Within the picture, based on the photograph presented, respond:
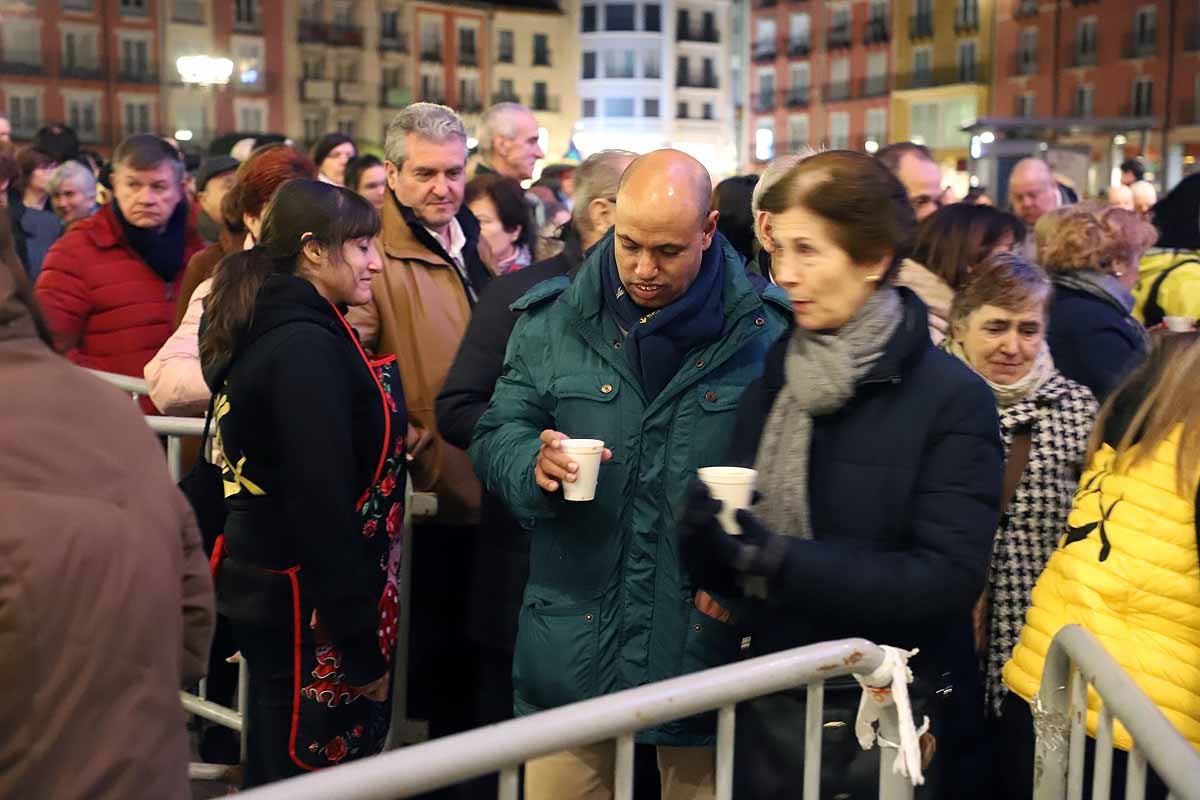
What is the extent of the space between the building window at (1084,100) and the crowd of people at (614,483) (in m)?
51.7

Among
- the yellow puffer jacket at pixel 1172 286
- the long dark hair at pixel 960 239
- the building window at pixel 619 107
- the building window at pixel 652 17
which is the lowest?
the yellow puffer jacket at pixel 1172 286

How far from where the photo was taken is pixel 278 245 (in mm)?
3570

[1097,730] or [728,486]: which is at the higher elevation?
[728,486]

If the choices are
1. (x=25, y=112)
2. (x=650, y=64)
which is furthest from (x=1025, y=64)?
(x=25, y=112)

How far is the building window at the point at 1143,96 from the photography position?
4947cm

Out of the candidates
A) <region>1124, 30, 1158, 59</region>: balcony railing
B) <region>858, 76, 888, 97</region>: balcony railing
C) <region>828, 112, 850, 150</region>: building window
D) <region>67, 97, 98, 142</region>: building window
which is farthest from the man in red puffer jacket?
<region>828, 112, 850, 150</region>: building window

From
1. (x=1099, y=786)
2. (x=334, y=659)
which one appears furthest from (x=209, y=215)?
(x=1099, y=786)

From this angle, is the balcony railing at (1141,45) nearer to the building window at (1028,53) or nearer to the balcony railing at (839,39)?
the building window at (1028,53)

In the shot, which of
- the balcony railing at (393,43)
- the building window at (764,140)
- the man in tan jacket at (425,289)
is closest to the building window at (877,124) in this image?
→ the building window at (764,140)

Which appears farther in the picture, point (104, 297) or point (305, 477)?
point (104, 297)

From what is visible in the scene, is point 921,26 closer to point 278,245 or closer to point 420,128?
point 420,128

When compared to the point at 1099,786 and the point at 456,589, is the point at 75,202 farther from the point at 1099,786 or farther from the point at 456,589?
the point at 1099,786

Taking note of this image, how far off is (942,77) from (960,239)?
6008cm

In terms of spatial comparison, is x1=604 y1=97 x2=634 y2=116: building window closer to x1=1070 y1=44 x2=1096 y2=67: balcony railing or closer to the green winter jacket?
x1=1070 y1=44 x2=1096 y2=67: balcony railing
